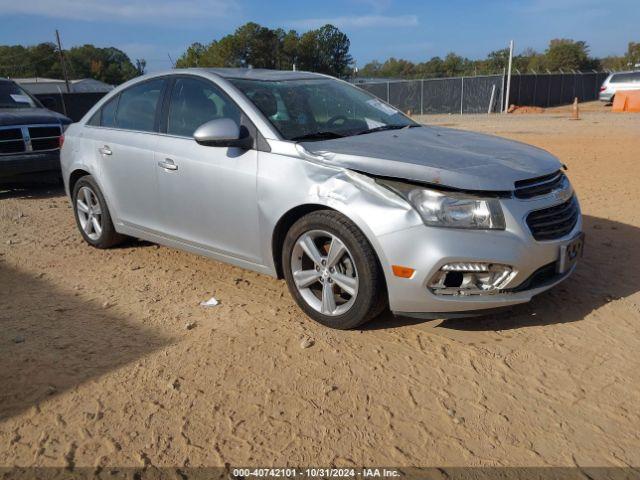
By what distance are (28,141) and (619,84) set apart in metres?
28.4

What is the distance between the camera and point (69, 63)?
270ft

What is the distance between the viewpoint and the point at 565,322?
356 cm

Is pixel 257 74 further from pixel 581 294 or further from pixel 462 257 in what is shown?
pixel 581 294

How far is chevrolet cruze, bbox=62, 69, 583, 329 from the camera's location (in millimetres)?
3156

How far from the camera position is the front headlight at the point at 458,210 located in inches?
124

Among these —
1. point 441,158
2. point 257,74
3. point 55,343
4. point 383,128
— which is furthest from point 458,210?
point 55,343

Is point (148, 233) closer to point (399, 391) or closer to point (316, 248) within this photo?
point (316, 248)

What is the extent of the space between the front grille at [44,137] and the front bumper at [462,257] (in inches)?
286

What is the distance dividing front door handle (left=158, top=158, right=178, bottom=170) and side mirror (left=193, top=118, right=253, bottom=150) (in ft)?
1.79

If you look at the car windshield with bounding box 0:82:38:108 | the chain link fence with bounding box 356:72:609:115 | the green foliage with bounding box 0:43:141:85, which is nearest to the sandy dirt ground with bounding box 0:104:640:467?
the car windshield with bounding box 0:82:38:108

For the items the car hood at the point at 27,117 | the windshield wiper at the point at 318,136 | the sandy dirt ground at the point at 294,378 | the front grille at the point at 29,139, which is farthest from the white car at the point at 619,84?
the windshield wiper at the point at 318,136

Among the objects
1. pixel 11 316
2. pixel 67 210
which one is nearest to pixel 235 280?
pixel 11 316

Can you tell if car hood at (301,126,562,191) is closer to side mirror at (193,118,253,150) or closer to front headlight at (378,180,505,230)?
front headlight at (378,180,505,230)

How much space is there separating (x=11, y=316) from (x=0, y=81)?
7.32 meters
